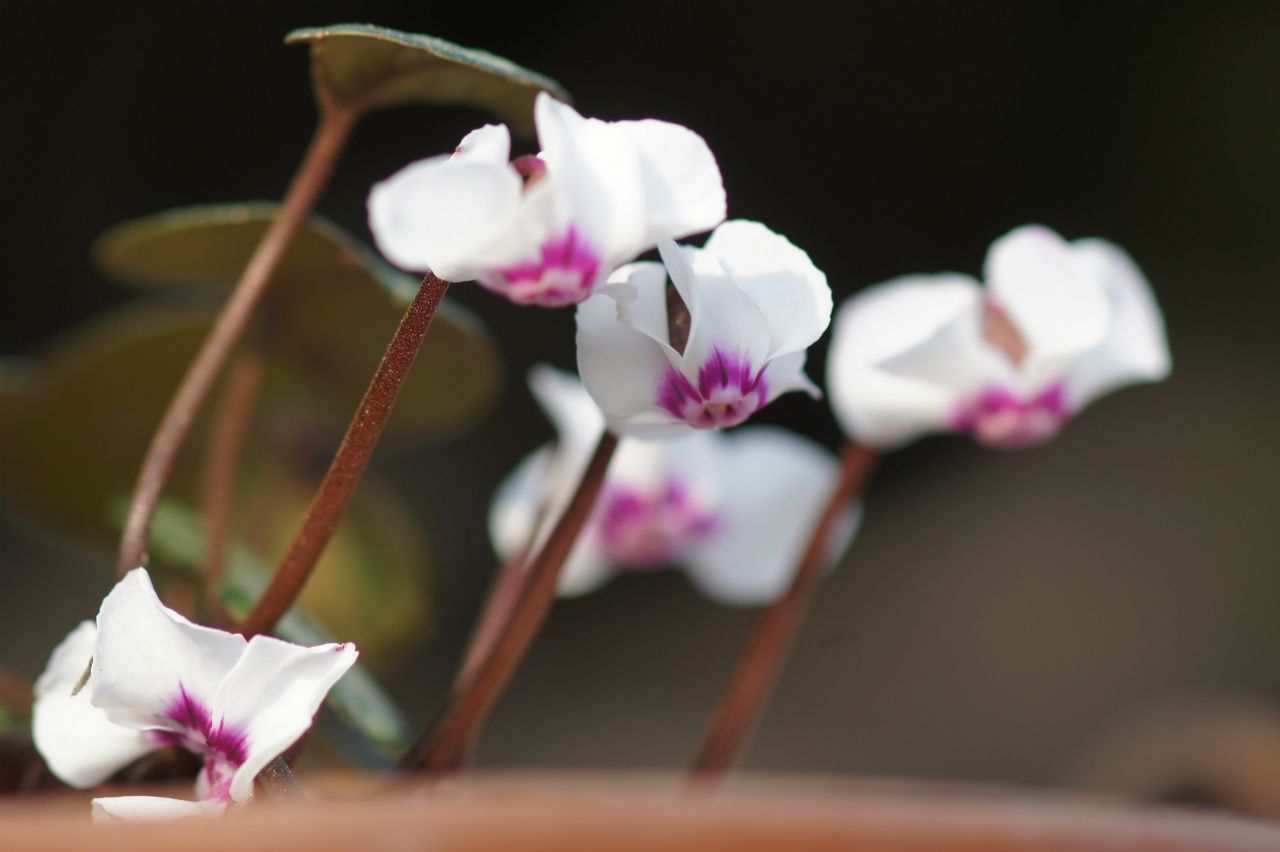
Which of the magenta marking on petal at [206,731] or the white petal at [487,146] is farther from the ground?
the white petal at [487,146]

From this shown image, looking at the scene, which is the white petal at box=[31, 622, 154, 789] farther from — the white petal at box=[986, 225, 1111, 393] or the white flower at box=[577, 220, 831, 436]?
the white petal at box=[986, 225, 1111, 393]

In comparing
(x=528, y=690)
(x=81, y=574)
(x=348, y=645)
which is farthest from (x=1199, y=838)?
(x=528, y=690)

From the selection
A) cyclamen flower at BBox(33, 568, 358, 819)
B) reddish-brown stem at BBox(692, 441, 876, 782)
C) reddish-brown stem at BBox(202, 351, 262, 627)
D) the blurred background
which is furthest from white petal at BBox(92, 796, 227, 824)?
the blurred background

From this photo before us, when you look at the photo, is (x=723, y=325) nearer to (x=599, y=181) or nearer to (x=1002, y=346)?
(x=599, y=181)

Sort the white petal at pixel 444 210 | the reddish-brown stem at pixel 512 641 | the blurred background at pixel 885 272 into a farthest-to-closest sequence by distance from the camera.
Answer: the blurred background at pixel 885 272 < the reddish-brown stem at pixel 512 641 < the white petal at pixel 444 210

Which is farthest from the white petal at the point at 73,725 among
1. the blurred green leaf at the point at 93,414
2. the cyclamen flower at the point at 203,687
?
the blurred green leaf at the point at 93,414

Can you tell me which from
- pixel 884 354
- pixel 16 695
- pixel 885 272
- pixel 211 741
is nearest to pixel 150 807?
pixel 211 741

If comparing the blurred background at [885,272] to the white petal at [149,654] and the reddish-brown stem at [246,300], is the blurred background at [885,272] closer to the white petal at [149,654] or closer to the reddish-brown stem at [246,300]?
the reddish-brown stem at [246,300]

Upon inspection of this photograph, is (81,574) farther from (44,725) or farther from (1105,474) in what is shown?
(1105,474)
